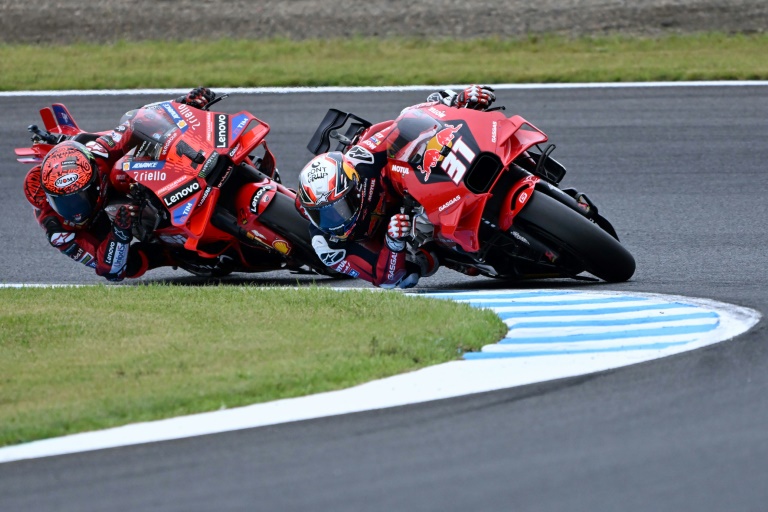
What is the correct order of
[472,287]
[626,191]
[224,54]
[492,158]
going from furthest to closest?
[224,54]
[626,191]
[472,287]
[492,158]

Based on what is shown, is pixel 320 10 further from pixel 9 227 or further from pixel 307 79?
pixel 9 227

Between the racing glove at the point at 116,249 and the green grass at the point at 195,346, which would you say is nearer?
the green grass at the point at 195,346

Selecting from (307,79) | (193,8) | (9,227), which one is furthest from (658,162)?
(193,8)

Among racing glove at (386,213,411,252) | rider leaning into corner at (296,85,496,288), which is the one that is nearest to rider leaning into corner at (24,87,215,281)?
rider leaning into corner at (296,85,496,288)

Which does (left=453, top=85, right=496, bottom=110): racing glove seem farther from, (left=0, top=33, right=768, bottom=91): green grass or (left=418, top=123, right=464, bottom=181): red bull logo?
(left=0, top=33, right=768, bottom=91): green grass

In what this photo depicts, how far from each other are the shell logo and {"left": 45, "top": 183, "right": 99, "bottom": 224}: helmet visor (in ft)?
4.49

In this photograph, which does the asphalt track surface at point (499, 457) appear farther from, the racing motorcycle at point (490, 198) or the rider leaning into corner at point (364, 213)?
the rider leaning into corner at point (364, 213)

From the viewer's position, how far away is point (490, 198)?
788cm

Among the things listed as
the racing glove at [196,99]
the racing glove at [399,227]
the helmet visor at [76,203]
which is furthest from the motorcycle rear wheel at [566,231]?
the helmet visor at [76,203]

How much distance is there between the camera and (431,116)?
816cm

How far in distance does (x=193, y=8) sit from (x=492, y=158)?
12598 millimetres

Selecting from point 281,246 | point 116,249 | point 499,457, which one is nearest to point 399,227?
point 281,246

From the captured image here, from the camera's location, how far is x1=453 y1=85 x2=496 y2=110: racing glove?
833cm

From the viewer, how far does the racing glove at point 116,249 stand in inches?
352
